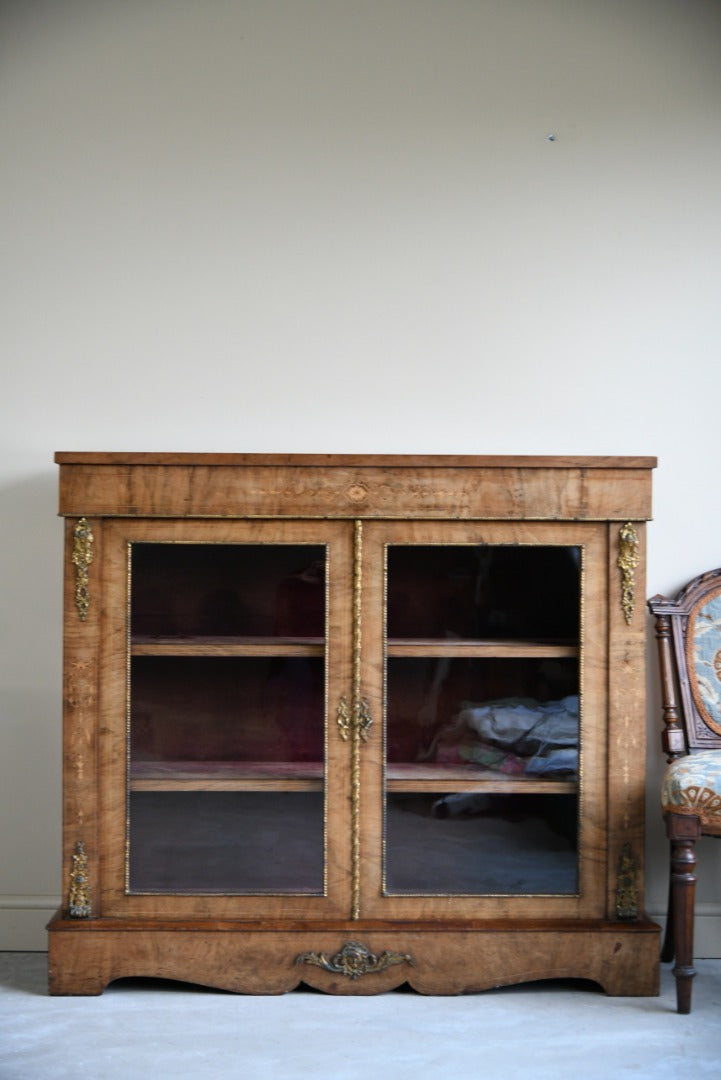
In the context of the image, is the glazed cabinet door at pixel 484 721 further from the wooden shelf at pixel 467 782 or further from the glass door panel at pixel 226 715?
the glass door panel at pixel 226 715

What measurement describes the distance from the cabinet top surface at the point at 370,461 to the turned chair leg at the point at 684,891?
82 cm

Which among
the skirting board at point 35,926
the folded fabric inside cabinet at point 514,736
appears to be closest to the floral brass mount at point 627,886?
the folded fabric inside cabinet at point 514,736

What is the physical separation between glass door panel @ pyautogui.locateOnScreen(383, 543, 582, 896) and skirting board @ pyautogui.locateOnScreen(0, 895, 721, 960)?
2.04 feet

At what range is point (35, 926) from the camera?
2953 mm

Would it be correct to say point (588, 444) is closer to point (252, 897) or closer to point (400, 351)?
point (400, 351)

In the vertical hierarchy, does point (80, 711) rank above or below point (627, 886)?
above

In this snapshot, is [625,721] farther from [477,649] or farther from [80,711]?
[80,711]

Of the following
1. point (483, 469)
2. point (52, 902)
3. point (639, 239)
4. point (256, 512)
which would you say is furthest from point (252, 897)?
point (639, 239)

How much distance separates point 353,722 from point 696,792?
2.58ft

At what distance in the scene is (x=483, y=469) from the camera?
2.56m

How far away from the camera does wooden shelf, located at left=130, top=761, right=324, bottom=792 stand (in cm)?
258

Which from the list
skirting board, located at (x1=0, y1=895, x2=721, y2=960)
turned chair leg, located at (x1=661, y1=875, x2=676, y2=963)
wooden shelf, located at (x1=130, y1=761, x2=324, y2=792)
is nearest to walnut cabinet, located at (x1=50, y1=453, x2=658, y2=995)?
wooden shelf, located at (x1=130, y1=761, x2=324, y2=792)

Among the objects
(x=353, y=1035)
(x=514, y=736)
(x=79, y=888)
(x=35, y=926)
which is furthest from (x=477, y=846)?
(x=35, y=926)

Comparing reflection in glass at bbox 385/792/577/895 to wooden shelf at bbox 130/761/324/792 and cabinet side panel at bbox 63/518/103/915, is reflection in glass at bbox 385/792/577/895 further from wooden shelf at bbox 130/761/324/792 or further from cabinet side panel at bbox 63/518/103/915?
cabinet side panel at bbox 63/518/103/915
